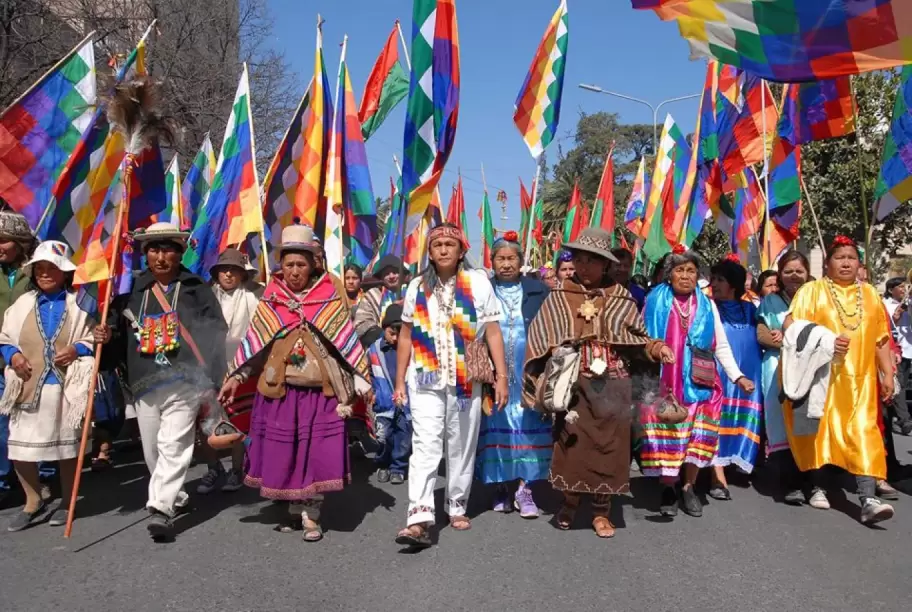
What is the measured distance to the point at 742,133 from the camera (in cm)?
834

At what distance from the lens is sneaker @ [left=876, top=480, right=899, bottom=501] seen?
19.4ft

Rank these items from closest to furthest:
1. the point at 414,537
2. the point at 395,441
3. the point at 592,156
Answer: the point at 414,537 → the point at 395,441 → the point at 592,156

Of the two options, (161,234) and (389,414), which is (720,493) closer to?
(389,414)

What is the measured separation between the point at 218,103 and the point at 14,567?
16.6 metres

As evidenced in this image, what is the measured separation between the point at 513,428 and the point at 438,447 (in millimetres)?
857

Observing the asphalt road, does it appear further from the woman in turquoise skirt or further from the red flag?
the red flag

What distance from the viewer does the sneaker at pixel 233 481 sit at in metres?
5.99

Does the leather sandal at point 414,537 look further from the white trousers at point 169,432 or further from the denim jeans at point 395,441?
the denim jeans at point 395,441

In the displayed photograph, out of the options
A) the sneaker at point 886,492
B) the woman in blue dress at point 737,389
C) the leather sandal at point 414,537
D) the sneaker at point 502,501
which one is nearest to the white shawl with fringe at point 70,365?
the leather sandal at point 414,537

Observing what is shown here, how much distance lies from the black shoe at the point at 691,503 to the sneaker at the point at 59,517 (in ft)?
13.5

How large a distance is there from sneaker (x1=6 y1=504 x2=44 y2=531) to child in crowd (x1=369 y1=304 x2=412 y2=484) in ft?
8.22

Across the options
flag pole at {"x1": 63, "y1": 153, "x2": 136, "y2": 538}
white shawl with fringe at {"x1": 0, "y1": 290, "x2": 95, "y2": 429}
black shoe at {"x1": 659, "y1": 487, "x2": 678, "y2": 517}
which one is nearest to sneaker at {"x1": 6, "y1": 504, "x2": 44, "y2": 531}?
flag pole at {"x1": 63, "y1": 153, "x2": 136, "y2": 538}

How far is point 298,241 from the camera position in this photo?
4922 mm

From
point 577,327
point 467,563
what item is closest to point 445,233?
point 577,327
